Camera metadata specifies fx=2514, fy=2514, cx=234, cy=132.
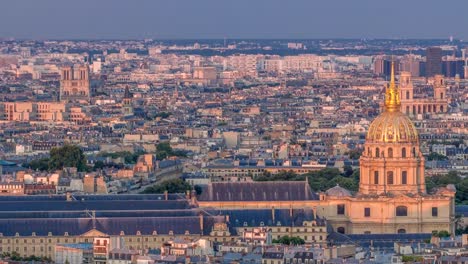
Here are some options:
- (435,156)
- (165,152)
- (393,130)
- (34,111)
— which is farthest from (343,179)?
(34,111)

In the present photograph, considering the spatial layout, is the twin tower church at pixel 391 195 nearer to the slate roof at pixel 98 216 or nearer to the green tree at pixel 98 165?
the slate roof at pixel 98 216

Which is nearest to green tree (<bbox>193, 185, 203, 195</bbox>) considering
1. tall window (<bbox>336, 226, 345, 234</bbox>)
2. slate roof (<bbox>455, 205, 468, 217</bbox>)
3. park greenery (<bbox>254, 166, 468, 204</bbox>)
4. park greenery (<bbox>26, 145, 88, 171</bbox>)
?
park greenery (<bbox>254, 166, 468, 204</bbox>)

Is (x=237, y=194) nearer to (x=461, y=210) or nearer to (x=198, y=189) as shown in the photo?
(x=461, y=210)

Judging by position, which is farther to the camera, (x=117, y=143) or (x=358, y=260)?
(x=117, y=143)

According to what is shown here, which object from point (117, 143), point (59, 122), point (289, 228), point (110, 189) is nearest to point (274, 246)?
point (289, 228)

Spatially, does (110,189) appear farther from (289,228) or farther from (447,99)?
(447,99)

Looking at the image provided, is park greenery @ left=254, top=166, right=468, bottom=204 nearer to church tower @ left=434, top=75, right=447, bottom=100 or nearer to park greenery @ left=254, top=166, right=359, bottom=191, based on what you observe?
park greenery @ left=254, top=166, right=359, bottom=191
